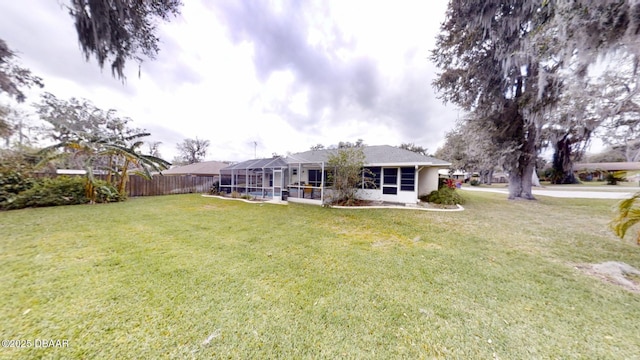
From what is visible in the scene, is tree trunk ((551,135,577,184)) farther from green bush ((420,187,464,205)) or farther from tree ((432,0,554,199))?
green bush ((420,187,464,205))

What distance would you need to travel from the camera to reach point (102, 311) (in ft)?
7.79

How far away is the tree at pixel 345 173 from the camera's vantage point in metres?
9.58

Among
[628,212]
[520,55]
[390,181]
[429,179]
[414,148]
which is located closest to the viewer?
[628,212]

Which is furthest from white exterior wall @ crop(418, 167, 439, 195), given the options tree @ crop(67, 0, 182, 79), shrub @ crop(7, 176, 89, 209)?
shrub @ crop(7, 176, 89, 209)

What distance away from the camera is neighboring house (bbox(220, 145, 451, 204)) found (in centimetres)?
1027

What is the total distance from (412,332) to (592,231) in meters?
8.00

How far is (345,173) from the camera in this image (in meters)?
9.62

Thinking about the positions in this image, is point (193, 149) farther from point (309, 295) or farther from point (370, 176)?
point (309, 295)

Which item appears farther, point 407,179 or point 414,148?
point 414,148

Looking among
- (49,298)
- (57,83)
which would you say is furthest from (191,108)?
(49,298)

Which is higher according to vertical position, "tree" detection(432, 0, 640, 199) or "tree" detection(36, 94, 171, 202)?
"tree" detection(432, 0, 640, 199)

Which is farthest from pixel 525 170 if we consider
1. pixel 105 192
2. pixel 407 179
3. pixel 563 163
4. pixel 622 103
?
pixel 105 192

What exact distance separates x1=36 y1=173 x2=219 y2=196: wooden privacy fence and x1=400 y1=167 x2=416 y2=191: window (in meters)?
15.2

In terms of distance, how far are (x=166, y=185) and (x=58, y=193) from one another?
6.12m
